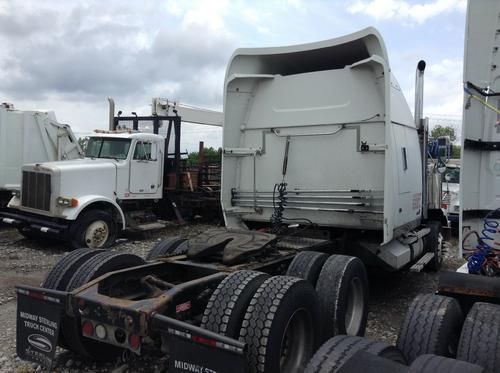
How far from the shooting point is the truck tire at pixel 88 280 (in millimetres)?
3895

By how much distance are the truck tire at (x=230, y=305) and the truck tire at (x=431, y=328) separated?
1141mm

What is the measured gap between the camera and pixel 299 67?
6.54 metres

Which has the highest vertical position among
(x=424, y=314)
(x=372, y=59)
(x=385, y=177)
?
(x=372, y=59)

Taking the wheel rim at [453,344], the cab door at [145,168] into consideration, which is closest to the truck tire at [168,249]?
the wheel rim at [453,344]

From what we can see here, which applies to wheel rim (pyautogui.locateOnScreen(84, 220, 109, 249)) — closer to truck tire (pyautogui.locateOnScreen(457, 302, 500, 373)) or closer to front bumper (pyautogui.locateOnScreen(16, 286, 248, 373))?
front bumper (pyautogui.locateOnScreen(16, 286, 248, 373))

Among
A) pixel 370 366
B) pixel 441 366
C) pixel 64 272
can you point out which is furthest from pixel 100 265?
pixel 441 366

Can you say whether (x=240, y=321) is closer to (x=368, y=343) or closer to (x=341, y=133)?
(x=368, y=343)

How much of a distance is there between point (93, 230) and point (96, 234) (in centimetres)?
14

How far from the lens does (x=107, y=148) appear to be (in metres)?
11.3

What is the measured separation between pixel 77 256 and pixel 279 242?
2371 millimetres

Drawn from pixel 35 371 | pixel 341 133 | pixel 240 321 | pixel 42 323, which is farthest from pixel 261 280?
pixel 341 133

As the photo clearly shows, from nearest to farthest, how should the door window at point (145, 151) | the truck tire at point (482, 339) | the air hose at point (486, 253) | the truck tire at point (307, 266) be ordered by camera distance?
the truck tire at point (482, 339) → the air hose at point (486, 253) → the truck tire at point (307, 266) → the door window at point (145, 151)

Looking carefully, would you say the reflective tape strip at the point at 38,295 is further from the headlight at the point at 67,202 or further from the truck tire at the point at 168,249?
the headlight at the point at 67,202

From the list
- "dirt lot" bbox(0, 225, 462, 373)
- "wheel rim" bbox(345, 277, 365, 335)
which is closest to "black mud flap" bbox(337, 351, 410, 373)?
"dirt lot" bbox(0, 225, 462, 373)
